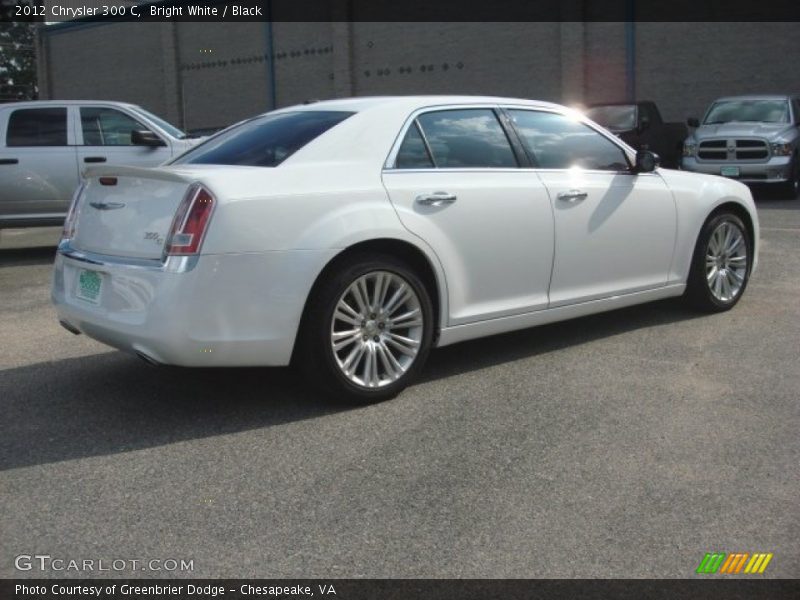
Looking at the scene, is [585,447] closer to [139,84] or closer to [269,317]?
[269,317]

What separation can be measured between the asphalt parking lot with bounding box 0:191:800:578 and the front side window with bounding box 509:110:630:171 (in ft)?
3.85

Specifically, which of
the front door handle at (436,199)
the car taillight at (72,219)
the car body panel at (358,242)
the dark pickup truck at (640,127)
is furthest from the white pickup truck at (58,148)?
the dark pickup truck at (640,127)

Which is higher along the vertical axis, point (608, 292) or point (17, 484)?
point (608, 292)

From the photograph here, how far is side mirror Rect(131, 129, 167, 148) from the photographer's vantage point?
10.5m

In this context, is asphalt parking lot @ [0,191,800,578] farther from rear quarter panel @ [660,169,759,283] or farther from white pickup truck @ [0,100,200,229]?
white pickup truck @ [0,100,200,229]

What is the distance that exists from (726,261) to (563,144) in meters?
1.84

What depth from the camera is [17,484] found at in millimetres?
3803

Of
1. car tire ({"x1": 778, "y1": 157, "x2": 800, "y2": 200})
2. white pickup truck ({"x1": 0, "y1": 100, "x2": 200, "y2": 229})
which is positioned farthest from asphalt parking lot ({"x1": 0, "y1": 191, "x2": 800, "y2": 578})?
car tire ({"x1": 778, "y1": 157, "x2": 800, "y2": 200})

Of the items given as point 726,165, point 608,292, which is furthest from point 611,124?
point 608,292

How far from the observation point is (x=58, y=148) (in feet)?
35.7
